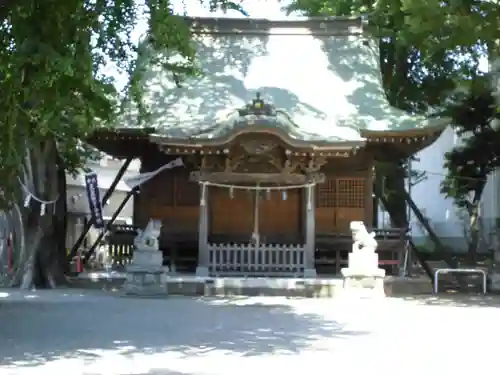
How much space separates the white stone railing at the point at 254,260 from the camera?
17.5m

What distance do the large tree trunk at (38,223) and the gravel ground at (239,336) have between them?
1.63 m

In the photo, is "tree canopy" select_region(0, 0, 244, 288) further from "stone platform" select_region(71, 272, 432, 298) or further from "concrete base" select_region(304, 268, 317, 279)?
"concrete base" select_region(304, 268, 317, 279)

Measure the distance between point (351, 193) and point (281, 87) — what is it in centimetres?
367

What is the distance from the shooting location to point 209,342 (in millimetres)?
9398

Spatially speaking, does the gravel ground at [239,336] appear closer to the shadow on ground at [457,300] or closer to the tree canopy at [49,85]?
the shadow on ground at [457,300]

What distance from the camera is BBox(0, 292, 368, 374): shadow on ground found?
8766mm

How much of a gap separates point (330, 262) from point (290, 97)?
188 inches

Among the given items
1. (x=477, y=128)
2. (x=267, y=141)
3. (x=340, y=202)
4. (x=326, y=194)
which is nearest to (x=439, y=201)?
(x=477, y=128)

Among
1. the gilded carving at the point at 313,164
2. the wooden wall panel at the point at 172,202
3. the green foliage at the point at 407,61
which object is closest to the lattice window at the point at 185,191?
the wooden wall panel at the point at 172,202

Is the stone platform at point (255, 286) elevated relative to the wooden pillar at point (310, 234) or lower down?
lower down

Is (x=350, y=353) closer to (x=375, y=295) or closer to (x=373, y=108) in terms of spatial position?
(x=375, y=295)

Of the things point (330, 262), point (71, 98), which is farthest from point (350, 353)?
point (330, 262)

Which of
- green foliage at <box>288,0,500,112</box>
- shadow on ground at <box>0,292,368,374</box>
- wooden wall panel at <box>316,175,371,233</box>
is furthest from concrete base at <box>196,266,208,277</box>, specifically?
green foliage at <box>288,0,500,112</box>

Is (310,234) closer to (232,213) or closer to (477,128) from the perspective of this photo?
(232,213)
